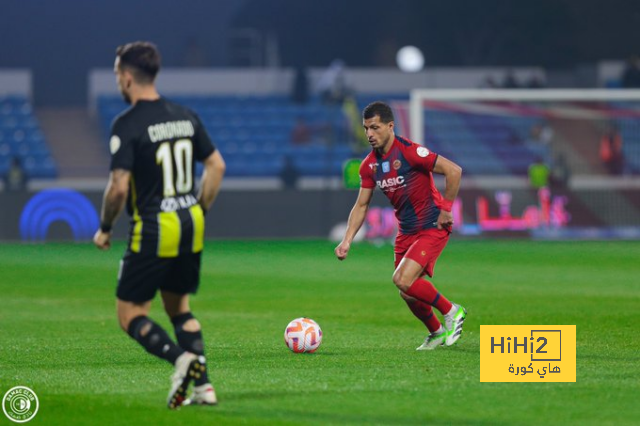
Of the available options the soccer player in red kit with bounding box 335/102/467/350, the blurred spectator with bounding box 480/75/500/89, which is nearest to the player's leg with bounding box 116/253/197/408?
the soccer player in red kit with bounding box 335/102/467/350

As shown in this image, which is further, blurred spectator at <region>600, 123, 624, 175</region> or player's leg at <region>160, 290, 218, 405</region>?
blurred spectator at <region>600, 123, 624, 175</region>

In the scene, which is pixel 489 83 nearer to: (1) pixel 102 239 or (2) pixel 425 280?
(2) pixel 425 280

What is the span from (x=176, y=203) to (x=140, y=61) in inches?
31.3

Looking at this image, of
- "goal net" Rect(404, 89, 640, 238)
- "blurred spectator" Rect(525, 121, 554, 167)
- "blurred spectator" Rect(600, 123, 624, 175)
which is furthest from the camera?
"blurred spectator" Rect(525, 121, 554, 167)

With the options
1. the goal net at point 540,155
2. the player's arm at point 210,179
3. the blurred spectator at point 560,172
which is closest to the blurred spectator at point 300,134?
the goal net at point 540,155

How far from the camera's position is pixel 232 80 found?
38500mm

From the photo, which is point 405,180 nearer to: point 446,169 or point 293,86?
point 446,169

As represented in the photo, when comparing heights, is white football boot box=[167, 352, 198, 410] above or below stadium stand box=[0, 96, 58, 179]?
above

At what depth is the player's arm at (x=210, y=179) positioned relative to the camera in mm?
6875

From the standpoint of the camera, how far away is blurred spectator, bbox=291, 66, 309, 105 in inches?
1468

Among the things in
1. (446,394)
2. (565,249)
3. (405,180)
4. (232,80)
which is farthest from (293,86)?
(446,394)

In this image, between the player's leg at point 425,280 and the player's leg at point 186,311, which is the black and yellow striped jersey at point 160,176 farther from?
the player's leg at point 425,280

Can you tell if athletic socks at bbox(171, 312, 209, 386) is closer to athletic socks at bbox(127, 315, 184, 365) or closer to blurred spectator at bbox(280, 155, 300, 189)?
athletic socks at bbox(127, 315, 184, 365)

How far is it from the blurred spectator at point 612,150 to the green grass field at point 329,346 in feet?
22.2
